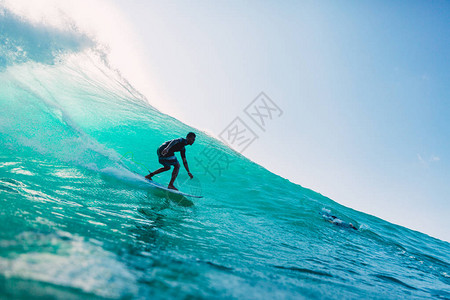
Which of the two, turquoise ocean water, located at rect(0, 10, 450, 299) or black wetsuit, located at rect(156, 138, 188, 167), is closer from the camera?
turquoise ocean water, located at rect(0, 10, 450, 299)

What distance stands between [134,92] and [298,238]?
66.0ft

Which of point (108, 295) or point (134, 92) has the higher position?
point (134, 92)

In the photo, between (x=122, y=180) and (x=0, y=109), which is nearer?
(x=122, y=180)

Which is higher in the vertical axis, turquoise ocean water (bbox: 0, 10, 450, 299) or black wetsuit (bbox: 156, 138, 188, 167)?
black wetsuit (bbox: 156, 138, 188, 167)

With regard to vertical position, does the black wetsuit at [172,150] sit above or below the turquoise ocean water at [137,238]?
above

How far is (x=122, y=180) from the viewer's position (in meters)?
6.76

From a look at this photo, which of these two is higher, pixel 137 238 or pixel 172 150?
pixel 172 150

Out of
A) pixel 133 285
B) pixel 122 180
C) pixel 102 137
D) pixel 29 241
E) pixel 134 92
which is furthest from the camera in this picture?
pixel 134 92

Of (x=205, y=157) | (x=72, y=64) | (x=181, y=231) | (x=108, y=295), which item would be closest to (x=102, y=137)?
(x=205, y=157)

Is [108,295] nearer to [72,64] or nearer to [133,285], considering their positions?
[133,285]

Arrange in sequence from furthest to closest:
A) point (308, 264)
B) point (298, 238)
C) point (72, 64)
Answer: point (72, 64), point (298, 238), point (308, 264)

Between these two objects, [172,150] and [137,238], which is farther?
[172,150]

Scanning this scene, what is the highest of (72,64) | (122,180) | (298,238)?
(72,64)

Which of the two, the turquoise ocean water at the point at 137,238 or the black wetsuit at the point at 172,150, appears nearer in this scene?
the turquoise ocean water at the point at 137,238
